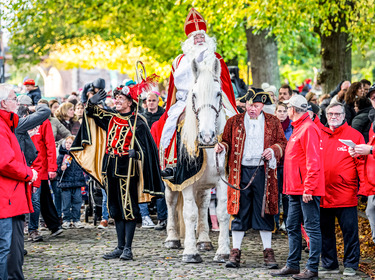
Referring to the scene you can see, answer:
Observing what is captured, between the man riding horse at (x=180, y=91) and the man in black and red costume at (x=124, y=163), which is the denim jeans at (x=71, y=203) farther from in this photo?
the man riding horse at (x=180, y=91)

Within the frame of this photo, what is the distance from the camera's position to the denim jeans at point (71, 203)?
11.5m

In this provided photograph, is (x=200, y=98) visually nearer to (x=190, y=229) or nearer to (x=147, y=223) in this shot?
(x=190, y=229)

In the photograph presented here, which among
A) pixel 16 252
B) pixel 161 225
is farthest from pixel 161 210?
pixel 16 252

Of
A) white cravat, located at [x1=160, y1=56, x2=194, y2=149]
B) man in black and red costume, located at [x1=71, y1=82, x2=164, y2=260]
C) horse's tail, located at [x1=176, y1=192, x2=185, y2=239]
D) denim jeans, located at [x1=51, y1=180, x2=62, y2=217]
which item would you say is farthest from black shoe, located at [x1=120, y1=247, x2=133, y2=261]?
denim jeans, located at [x1=51, y1=180, x2=62, y2=217]

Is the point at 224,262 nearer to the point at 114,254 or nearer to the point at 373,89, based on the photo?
the point at 114,254

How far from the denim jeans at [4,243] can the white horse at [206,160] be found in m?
2.49

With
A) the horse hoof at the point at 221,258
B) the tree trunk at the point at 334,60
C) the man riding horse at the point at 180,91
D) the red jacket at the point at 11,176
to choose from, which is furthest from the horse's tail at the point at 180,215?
the tree trunk at the point at 334,60

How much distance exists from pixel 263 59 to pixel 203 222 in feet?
33.2

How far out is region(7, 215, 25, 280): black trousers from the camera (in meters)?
6.36

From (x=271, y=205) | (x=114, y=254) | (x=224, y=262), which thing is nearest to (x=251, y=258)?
(x=224, y=262)

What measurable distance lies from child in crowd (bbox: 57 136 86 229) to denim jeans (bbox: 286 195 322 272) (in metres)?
5.05

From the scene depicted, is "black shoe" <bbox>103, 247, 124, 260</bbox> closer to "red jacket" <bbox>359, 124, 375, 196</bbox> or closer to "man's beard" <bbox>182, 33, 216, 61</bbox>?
"man's beard" <bbox>182, 33, 216, 61</bbox>

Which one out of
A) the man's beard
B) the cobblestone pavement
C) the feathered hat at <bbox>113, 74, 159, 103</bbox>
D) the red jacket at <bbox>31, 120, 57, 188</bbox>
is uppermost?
the man's beard

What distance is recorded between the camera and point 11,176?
604 centimetres
